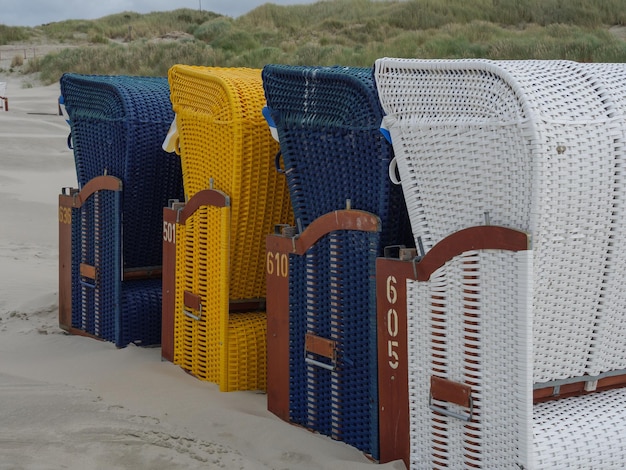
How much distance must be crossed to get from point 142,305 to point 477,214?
3.07 meters

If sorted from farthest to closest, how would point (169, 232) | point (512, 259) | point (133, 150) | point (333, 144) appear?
1. point (133, 150)
2. point (169, 232)
3. point (333, 144)
4. point (512, 259)

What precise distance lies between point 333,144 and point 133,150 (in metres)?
1.97

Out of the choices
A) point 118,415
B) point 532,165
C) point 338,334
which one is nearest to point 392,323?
point 338,334

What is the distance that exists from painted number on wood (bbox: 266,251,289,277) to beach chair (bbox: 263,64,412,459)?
0.07ft

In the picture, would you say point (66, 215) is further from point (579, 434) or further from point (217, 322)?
point (579, 434)

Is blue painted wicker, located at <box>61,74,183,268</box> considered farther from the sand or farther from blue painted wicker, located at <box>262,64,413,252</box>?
blue painted wicker, located at <box>262,64,413,252</box>

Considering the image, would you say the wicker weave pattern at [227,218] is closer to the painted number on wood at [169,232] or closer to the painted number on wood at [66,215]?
the painted number on wood at [169,232]

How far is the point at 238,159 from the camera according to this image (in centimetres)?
509

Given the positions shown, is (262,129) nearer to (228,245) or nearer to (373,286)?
(228,245)

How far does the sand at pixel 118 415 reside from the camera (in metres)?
4.43

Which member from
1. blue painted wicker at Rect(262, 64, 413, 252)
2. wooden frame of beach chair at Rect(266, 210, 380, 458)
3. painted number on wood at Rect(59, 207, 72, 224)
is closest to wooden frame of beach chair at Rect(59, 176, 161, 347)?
painted number on wood at Rect(59, 207, 72, 224)

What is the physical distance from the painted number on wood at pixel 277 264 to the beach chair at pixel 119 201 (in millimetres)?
1480

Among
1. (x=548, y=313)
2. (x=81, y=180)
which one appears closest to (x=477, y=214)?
(x=548, y=313)

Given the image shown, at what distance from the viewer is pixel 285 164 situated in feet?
15.5
